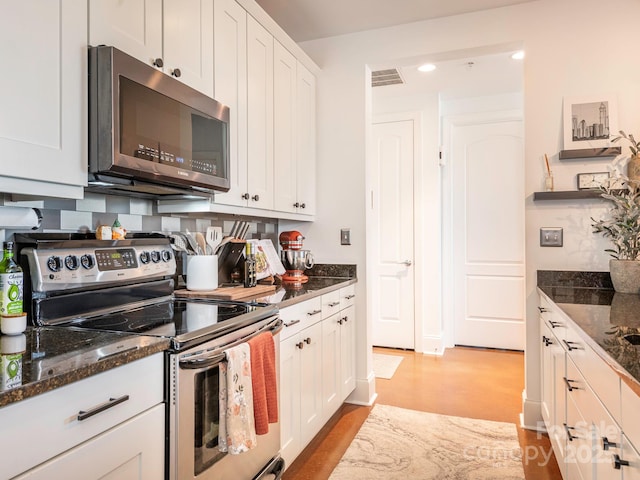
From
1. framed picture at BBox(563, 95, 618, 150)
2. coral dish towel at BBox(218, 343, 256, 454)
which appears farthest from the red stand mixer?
framed picture at BBox(563, 95, 618, 150)

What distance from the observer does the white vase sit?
2.24m

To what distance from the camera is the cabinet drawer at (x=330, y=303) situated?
242 centimetres

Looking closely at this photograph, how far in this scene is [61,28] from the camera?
1.26m

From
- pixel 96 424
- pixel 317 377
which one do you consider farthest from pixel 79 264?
pixel 317 377

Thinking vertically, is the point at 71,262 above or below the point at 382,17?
below

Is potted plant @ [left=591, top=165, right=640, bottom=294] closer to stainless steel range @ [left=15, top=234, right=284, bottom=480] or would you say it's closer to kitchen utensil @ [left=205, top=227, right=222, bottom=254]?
stainless steel range @ [left=15, top=234, right=284, bottom=480]

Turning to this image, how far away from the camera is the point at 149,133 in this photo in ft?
5.06

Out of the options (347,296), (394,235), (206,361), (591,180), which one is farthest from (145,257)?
(394,235)

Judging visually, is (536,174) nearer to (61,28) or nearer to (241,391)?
(241,391)

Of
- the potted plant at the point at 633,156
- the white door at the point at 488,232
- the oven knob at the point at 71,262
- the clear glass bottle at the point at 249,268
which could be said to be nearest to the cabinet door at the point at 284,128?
the clear glass bottle at the point at 249,268

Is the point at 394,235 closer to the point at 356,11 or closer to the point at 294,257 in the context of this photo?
the point at 294,257

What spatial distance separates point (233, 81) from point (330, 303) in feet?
4.36

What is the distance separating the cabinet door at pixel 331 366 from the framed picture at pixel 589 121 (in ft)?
5.88

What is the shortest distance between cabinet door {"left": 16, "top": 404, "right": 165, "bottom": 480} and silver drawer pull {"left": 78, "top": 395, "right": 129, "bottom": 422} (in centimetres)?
6
